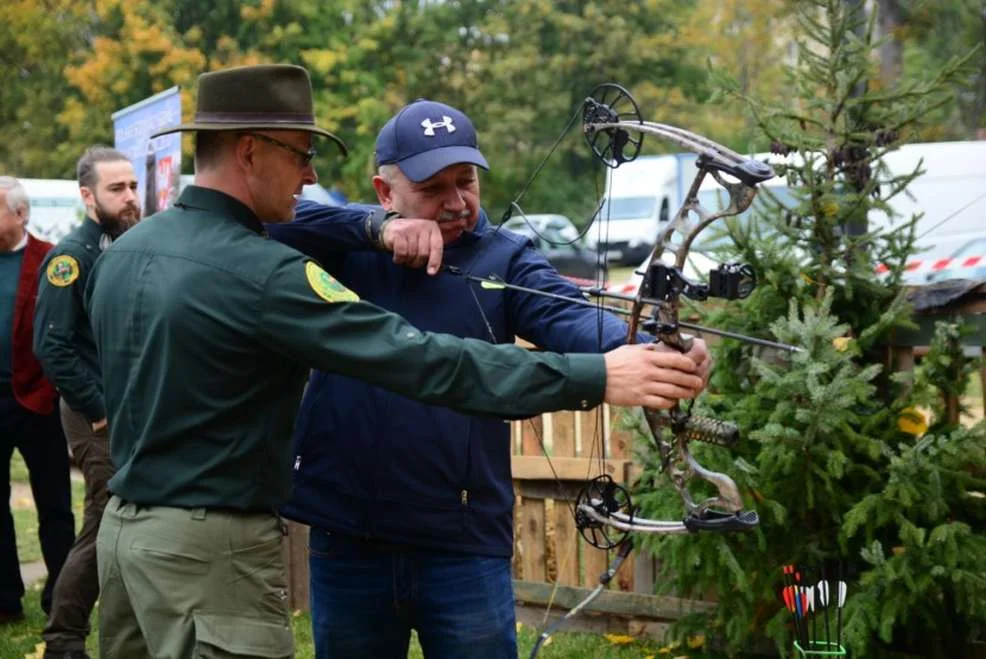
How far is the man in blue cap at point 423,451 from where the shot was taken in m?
3.54

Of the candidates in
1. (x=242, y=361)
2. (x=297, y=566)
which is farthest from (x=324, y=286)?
(x=297, y=566)

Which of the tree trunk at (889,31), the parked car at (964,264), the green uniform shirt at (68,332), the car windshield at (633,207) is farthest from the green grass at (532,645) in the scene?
the car windshield at (633,207)

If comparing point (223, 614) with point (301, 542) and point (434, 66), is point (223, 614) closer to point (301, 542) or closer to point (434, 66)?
point (301, 542)

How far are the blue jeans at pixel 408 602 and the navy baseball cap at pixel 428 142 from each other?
972mm

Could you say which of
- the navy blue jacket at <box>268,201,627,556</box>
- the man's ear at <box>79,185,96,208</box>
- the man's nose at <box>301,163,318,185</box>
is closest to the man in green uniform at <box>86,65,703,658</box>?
the man's nose at <box>301,163,318,185</box>

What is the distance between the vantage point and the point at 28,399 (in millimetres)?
6938

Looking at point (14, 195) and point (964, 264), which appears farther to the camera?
point (964, 264)

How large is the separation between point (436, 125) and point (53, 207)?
15.2 meters

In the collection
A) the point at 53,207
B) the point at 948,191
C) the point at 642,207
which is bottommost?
the point at 948,191

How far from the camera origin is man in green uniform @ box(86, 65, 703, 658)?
9.87ft

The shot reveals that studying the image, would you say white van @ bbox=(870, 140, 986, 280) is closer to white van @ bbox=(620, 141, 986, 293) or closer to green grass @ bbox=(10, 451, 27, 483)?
white van @ bbox=(620, 141, 986, 293)

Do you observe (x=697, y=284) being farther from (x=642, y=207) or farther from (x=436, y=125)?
(x=642, y=207)

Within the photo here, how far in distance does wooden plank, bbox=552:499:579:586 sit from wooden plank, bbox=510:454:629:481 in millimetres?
171

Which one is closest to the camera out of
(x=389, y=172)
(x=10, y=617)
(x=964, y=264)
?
(x=389, y=172)
